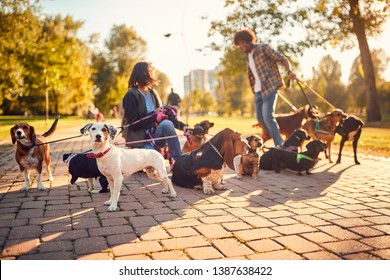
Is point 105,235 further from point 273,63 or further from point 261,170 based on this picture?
point 273,63

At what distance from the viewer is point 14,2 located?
5977mm

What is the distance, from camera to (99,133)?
12.9ft

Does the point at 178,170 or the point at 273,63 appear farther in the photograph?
the point at 273,63

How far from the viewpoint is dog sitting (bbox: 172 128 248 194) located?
486 centimetres

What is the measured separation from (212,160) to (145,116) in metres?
2.14

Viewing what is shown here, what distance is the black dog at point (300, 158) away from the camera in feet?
21.1

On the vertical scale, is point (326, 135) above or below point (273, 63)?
below

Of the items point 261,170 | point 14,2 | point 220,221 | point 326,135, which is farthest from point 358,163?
point 14,2

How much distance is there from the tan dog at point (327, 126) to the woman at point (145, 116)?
3605 millimetres

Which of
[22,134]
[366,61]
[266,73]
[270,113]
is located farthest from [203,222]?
[366,61]

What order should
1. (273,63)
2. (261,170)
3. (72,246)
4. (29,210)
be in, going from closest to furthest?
(72,246)
(29,210)
(261,170)
(273,63)

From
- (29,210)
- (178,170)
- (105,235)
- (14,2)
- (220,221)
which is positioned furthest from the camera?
(14,2)
